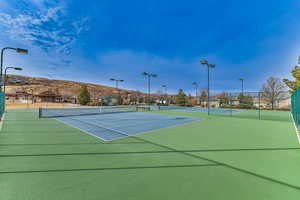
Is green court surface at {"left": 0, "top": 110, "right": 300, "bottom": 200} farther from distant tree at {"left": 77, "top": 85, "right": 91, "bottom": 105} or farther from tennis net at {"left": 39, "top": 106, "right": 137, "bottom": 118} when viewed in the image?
distant tree at {"left": 77, "top": 85, "right": 91, "bottom": 105}

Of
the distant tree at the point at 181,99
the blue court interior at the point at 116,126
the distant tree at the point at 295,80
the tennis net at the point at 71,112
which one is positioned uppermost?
the distant tree at the point at 295,80

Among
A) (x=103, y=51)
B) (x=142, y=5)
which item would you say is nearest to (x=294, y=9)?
(x=142, y=5)

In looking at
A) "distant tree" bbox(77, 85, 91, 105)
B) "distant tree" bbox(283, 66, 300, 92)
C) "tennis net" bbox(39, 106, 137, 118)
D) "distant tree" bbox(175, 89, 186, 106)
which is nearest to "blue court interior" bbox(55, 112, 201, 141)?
"tennis net" bbox(39, 106, 137, 118)

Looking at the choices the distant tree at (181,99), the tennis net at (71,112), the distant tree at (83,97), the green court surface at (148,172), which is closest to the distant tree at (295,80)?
the distant tree at (181,99)

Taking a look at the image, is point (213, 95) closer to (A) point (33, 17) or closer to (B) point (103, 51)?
(B) point (103, 51)

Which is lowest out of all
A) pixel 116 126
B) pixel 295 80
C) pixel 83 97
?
pixel 116 126

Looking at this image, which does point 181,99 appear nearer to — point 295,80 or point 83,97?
point 295,80

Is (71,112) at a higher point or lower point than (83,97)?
Answer: lower

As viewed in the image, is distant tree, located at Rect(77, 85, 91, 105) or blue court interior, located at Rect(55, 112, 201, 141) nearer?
blue court interior, located at Rect(55, 112, 201, 141)

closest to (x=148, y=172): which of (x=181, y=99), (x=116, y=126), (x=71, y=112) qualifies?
(x=116, y=126)

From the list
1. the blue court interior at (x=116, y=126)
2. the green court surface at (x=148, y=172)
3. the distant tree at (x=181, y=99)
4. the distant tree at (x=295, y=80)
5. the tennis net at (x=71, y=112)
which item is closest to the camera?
the green court surface at (x=148, y=172)

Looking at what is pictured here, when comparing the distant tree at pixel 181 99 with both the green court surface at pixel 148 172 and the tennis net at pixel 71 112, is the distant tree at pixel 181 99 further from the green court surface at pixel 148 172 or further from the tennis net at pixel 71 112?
the green court surface at pixel 148 172

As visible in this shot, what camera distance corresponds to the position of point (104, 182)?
227 centimetres

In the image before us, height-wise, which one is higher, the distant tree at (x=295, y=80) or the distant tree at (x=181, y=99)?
the distant tree at (x=295, y=80)
